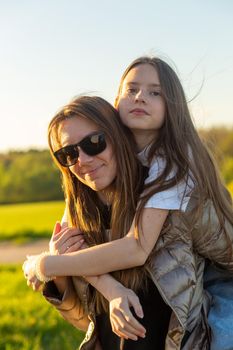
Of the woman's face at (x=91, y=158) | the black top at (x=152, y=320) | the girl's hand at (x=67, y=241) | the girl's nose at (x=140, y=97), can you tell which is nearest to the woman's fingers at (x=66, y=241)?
the girl's hand at (x=67, y=241)

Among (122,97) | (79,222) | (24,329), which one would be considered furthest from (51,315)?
(122,97)

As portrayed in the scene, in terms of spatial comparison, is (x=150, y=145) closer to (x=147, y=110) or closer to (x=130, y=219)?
(x=147, y=110)

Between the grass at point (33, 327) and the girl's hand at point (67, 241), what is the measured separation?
224cm

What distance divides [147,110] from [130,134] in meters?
0.14

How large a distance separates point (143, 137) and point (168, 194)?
31 centimetres

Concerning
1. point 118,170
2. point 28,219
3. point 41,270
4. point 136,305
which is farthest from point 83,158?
point 28,219

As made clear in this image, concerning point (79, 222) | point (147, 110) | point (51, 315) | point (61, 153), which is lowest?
point (51, 315)

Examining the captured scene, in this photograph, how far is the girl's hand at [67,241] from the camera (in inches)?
102

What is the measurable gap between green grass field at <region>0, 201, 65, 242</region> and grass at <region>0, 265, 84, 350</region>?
883 cm

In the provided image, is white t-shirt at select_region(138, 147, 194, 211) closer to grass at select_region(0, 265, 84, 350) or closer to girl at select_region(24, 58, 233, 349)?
girl at select_region(24, 58, 233, 349)

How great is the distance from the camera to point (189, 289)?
7.83ft

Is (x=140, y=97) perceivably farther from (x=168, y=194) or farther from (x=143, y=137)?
(x=168, y=194)

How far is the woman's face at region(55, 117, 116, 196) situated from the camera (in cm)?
251

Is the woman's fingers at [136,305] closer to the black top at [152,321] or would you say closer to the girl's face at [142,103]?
the black top at [152,321]
